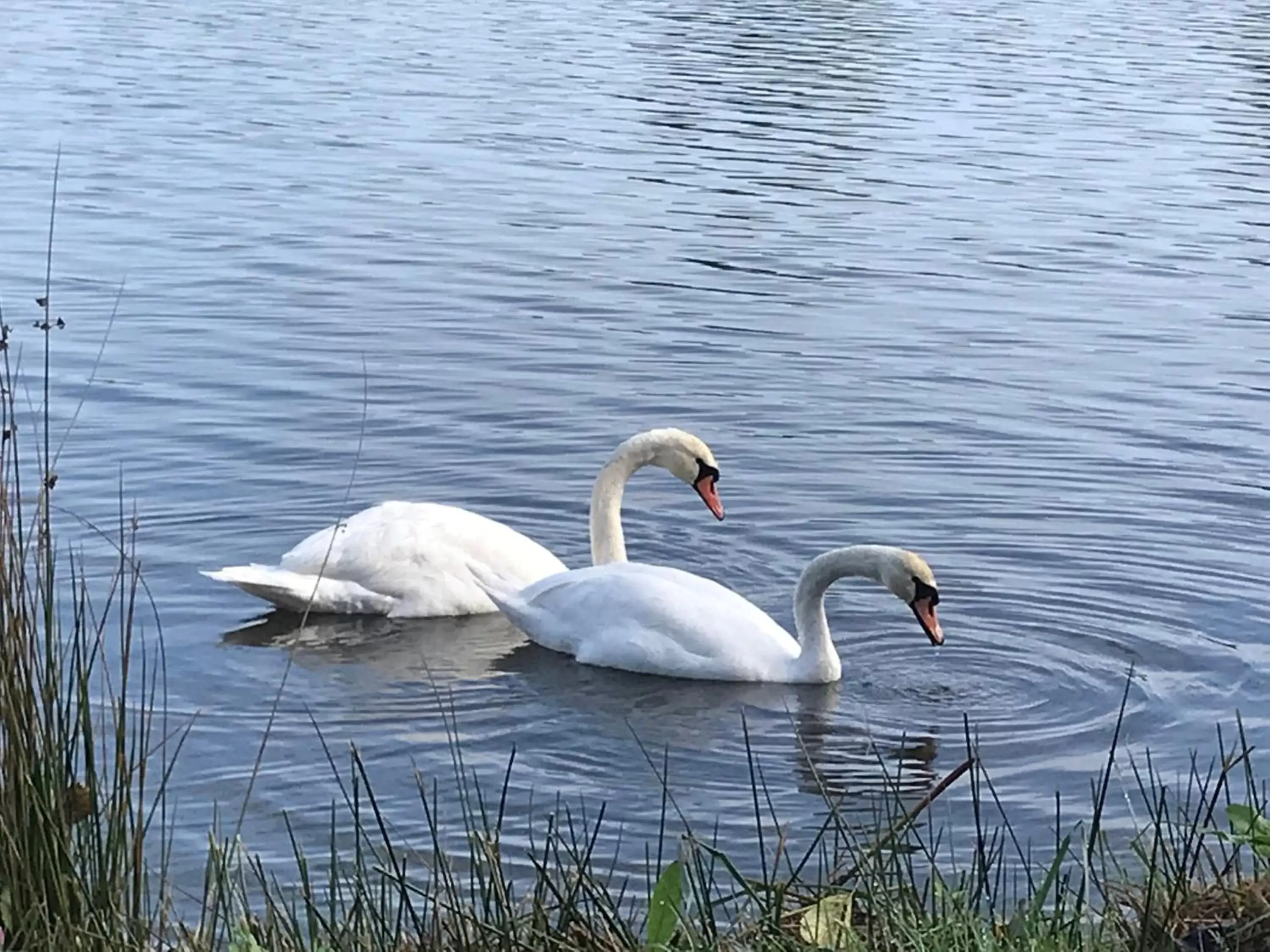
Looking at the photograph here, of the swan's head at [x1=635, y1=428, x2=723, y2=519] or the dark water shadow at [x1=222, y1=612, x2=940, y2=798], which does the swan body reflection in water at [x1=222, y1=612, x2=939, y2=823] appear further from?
the swan's head at [x1=635, y1=428, x2=723, y2=519]

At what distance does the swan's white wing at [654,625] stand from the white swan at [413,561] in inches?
13.6

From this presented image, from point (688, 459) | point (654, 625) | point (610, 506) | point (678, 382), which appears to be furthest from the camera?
point (678, 382)

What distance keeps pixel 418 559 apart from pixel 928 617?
203 centimetres

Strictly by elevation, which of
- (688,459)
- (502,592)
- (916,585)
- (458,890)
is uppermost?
(458,890)

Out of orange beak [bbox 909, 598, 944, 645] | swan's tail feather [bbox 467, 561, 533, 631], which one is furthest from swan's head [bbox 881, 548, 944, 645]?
swan's tail feather [bbox 467, 561, 533, 631]

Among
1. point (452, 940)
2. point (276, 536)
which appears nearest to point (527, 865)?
point (452, 940)

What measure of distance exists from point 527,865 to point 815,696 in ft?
7.31

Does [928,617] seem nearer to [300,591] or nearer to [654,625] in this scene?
[654,625]

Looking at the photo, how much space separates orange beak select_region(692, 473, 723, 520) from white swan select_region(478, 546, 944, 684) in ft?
3.44

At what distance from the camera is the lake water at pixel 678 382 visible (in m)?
8.02

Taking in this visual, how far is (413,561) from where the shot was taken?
30.2 ft

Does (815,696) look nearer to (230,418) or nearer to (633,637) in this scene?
(633,637)

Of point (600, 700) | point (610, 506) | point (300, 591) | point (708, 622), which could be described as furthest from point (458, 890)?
point (610, 506)

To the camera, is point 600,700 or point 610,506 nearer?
point 600,700
